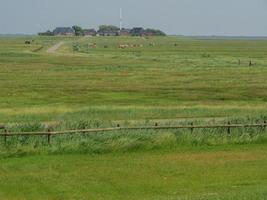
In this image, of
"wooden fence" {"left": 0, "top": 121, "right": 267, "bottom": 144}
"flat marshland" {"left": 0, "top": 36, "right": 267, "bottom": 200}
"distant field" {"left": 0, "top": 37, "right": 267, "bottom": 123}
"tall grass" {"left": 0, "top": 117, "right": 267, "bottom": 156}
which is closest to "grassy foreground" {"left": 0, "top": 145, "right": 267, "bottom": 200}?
"flat marshland" {"left": 0, "top": 36, "right": 267, "bottom": 200}

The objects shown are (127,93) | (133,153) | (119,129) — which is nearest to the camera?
(133,153)

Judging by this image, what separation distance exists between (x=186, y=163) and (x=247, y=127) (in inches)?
270

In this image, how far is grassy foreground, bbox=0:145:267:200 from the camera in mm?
21344

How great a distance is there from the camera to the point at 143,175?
2452 cm

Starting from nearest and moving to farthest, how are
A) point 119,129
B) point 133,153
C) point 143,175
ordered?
point 143,175 < point 133,153 < point 119,129

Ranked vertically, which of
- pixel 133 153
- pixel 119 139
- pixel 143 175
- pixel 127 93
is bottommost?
pixel 127 93

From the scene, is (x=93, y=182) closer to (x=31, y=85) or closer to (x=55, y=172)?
(x=55, y=172)

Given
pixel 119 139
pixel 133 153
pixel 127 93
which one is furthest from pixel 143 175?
pixel 127 93

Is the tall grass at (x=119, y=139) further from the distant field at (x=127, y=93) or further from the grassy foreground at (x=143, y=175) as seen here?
the distant field at (x=127, y=93)

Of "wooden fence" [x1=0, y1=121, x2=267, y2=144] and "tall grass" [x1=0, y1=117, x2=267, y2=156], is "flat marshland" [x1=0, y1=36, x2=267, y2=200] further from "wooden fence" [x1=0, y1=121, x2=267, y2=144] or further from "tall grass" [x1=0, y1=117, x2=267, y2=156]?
"wooden fence" [x1=0, y1=121, x2=267, y2=144]

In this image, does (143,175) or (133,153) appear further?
(133,153)

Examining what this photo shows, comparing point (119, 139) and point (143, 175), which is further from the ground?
point (119, 139)

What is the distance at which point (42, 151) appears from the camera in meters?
28.2

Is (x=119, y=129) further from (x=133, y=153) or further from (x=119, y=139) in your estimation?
(x=133, y=153)
